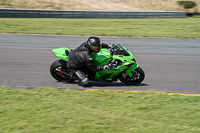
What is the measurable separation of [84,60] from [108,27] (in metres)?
12.3

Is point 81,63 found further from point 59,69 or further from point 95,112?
point 95,112

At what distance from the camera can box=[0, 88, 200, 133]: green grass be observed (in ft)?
16.8

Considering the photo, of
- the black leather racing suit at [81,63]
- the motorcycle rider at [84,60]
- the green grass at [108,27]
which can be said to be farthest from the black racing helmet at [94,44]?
the green grass at [108,27]

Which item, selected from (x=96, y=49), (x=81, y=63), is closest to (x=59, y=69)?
(x=81, y=63)

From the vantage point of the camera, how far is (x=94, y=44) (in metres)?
8.06

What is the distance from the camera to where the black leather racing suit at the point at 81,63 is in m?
8.24

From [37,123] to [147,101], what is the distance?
2.67 meters

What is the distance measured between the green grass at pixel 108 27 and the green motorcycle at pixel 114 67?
9418 mm

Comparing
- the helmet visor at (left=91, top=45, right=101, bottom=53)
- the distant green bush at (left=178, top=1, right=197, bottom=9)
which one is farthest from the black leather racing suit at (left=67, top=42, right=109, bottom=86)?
the distant green bush at (left=178, top=1, right=197, bottom=9)

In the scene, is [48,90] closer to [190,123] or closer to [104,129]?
[104,129]

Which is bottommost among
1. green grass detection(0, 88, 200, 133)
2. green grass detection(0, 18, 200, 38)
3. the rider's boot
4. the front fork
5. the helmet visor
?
green grass detection(0, 88, 200, 133)

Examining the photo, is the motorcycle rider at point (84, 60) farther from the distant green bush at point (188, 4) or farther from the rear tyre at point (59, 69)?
the distant green bush at point (188, 4)

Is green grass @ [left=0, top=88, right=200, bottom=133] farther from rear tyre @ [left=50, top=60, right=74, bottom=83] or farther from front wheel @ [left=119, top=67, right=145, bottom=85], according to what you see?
rear tyre @ [left=50, top=60, right=74, bottom=83]

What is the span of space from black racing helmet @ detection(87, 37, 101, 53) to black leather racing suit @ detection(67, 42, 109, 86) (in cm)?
16
